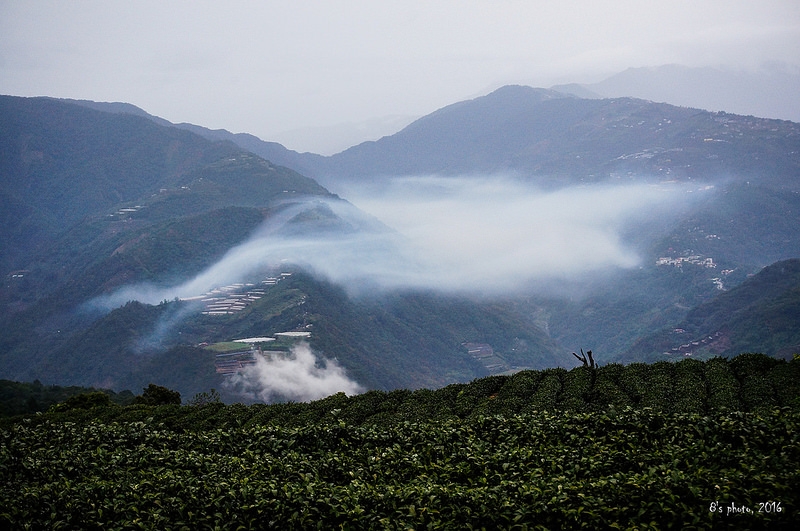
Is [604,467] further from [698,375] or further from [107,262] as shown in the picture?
[107,262]

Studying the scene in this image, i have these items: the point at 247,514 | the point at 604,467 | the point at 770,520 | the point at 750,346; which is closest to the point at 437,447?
the point at 604,467

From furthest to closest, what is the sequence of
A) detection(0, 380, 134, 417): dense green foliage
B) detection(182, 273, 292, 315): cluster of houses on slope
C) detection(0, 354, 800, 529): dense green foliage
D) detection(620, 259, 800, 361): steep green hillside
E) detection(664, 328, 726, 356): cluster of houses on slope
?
detection(182, 273, 292, 315): cluster of houses on slope → detection(664, 328, 726, 356): cluster of houses on slope → detection(620, 259, 800, 361): steep green hillside → detection(0, 380, 134, 417): dense green foliage → detection(0, 354, 800, 529): dense green foliage

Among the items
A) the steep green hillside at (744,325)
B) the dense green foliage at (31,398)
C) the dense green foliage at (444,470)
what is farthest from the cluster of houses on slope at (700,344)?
the dense green foliage at (444,470)

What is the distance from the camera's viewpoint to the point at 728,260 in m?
170

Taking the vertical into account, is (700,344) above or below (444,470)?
below

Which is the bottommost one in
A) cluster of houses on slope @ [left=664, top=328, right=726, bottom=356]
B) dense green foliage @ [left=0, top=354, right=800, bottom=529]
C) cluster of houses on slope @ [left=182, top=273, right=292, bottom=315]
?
cluster of houses on slope @ [left=664, top=328, right=726, bottom=356]

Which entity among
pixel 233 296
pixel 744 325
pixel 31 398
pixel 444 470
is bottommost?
pixel 744 325

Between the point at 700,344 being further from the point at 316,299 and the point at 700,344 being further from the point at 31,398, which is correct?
the point at 31,398

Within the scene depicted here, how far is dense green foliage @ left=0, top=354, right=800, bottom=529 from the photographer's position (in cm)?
1034

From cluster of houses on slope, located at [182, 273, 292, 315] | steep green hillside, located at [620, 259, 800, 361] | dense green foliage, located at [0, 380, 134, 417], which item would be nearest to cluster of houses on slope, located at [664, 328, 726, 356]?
steep green hillside, located at [620, 259, 800, 361]

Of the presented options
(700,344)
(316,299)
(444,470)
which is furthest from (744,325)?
(444,470)

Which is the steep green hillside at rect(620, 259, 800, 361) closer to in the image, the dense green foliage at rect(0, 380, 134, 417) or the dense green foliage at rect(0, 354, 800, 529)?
the dense green foliage at rect(0, 380, 134, 417)

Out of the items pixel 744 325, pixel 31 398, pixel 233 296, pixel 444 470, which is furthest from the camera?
pixel 233 296

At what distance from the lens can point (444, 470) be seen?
12422 mm
